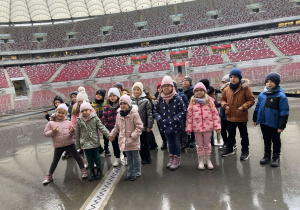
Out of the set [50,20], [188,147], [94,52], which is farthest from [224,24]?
[188,147]

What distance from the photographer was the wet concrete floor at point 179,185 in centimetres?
297

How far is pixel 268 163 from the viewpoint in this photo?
157 inches

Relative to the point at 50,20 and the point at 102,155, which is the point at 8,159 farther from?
the point at 50,20

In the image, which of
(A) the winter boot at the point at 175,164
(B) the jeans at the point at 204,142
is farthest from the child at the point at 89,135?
(B) the jeans at the point at 204,142

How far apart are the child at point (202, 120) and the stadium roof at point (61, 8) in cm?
5155

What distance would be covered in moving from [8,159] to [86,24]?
57.2 m

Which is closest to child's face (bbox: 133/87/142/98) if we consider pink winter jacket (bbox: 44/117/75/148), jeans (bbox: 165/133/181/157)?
jeans (bbox: 165/133/181/157)

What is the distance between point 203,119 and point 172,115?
644 millimetres

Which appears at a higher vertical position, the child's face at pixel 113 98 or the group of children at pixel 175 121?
the child's face at pixel 113 98

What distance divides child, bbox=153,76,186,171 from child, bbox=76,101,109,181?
1.29 metres

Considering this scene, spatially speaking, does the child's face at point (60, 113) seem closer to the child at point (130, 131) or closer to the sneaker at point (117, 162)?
the child at point (130, 131)

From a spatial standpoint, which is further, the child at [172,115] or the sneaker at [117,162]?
the sneaker at [117,162]

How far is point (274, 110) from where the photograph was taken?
381 cm

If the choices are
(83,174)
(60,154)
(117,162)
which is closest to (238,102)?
(117,162)
